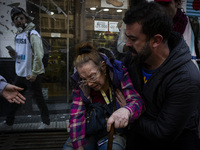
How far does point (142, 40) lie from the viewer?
1.66 m

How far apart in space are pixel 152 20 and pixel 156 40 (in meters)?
0.19

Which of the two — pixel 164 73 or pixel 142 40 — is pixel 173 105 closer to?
pixel 164 73

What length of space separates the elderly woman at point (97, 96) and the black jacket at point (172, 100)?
14 centimetres

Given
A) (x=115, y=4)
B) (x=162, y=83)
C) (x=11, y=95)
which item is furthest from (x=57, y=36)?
(x=162, y=83)

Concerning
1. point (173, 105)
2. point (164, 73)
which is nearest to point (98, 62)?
point (164, 73)

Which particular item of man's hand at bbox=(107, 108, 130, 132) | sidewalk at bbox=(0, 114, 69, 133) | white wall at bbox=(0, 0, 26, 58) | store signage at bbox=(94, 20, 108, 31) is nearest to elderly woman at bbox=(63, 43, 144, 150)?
man's hand at bbox=(107, 108, 130, 132)

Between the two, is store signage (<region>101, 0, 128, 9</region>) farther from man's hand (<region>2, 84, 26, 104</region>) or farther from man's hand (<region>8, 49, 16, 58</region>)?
man's hand (<region>2, 84, 26, 104</region>)

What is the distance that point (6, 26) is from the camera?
3766 millimetres

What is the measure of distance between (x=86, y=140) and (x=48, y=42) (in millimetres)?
2880

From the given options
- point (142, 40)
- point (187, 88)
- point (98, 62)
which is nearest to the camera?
point (187, 88)

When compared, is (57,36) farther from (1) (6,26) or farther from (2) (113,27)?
(2) (113,27)

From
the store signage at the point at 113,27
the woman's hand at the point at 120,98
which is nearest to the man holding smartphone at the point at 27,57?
the store signage at the point at 113,27

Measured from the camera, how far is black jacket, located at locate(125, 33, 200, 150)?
145 centimetres

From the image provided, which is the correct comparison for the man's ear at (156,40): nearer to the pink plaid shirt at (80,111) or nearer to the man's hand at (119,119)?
the pink plaid shirt at (80,111)
